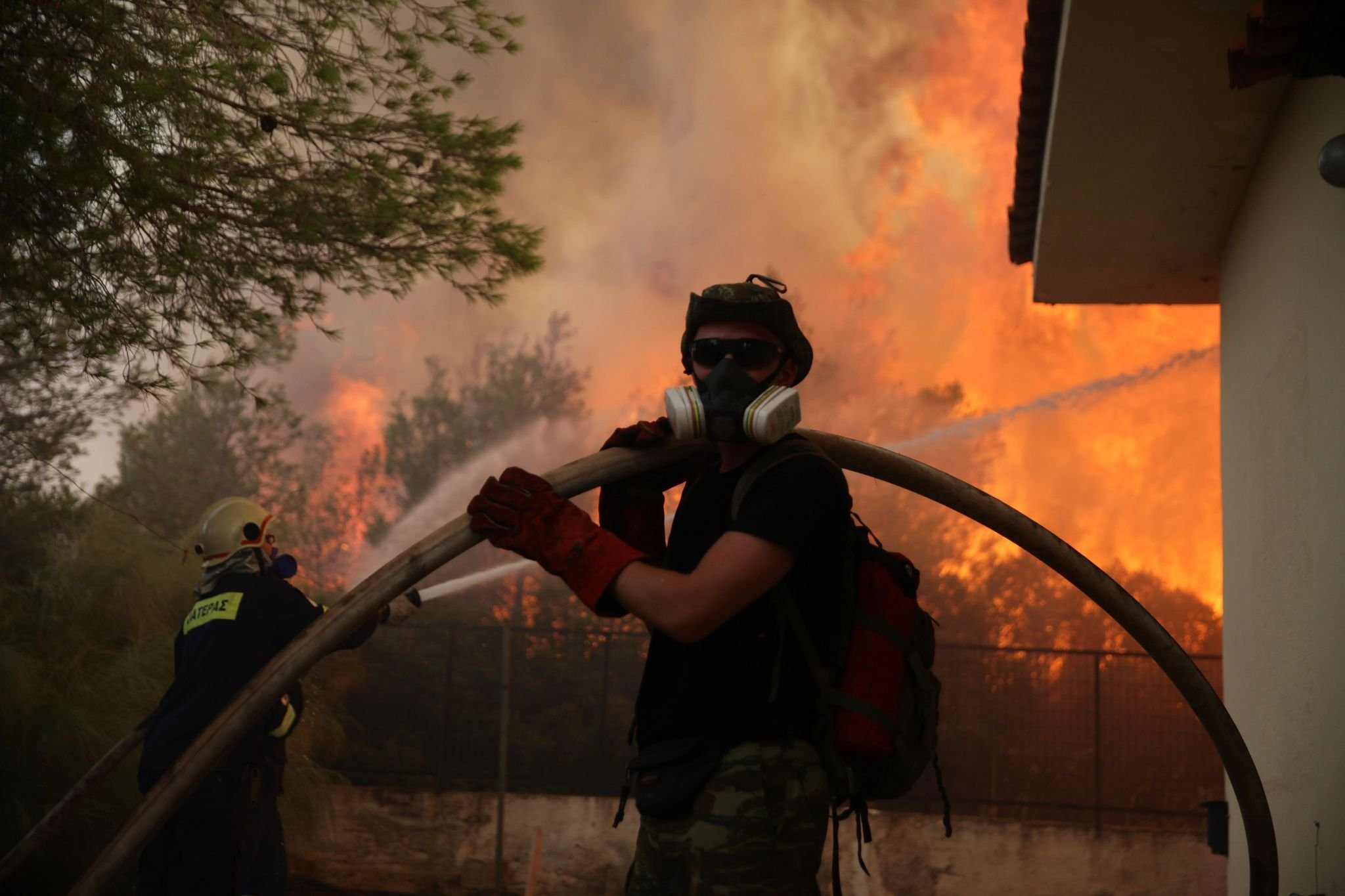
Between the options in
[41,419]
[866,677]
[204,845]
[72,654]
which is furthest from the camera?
[41,419]

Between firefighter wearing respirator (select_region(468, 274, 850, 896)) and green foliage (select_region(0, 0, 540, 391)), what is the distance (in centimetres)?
369

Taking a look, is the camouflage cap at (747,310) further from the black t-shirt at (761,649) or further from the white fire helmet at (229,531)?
the white fire helmet at (229,531)

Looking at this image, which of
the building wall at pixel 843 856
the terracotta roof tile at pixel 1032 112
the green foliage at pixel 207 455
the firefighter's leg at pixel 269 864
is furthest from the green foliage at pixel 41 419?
the terracotta roof tile at pixel 1032 112

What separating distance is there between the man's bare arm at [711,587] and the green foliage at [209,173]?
3.99 meters

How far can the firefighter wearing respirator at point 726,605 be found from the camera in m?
2.39

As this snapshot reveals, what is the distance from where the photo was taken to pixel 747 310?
2658mm

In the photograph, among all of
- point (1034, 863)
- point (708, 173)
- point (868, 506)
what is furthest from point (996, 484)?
point (1034, 863)

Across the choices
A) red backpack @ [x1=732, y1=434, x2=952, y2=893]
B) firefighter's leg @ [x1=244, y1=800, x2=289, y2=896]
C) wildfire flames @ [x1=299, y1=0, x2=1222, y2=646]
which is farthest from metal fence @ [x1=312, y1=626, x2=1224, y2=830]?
red backpack @ [x1=732, y1=434, x2=952, y2=893]

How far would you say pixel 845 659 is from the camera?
102 inches

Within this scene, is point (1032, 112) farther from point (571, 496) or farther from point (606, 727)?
point (606, 727)

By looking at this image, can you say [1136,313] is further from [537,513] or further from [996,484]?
[537,513]

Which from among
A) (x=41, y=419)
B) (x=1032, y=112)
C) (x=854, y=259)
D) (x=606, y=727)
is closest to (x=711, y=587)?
(x=1032, y=112)

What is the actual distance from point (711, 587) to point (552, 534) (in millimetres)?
369

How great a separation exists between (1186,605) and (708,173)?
11680 mm
